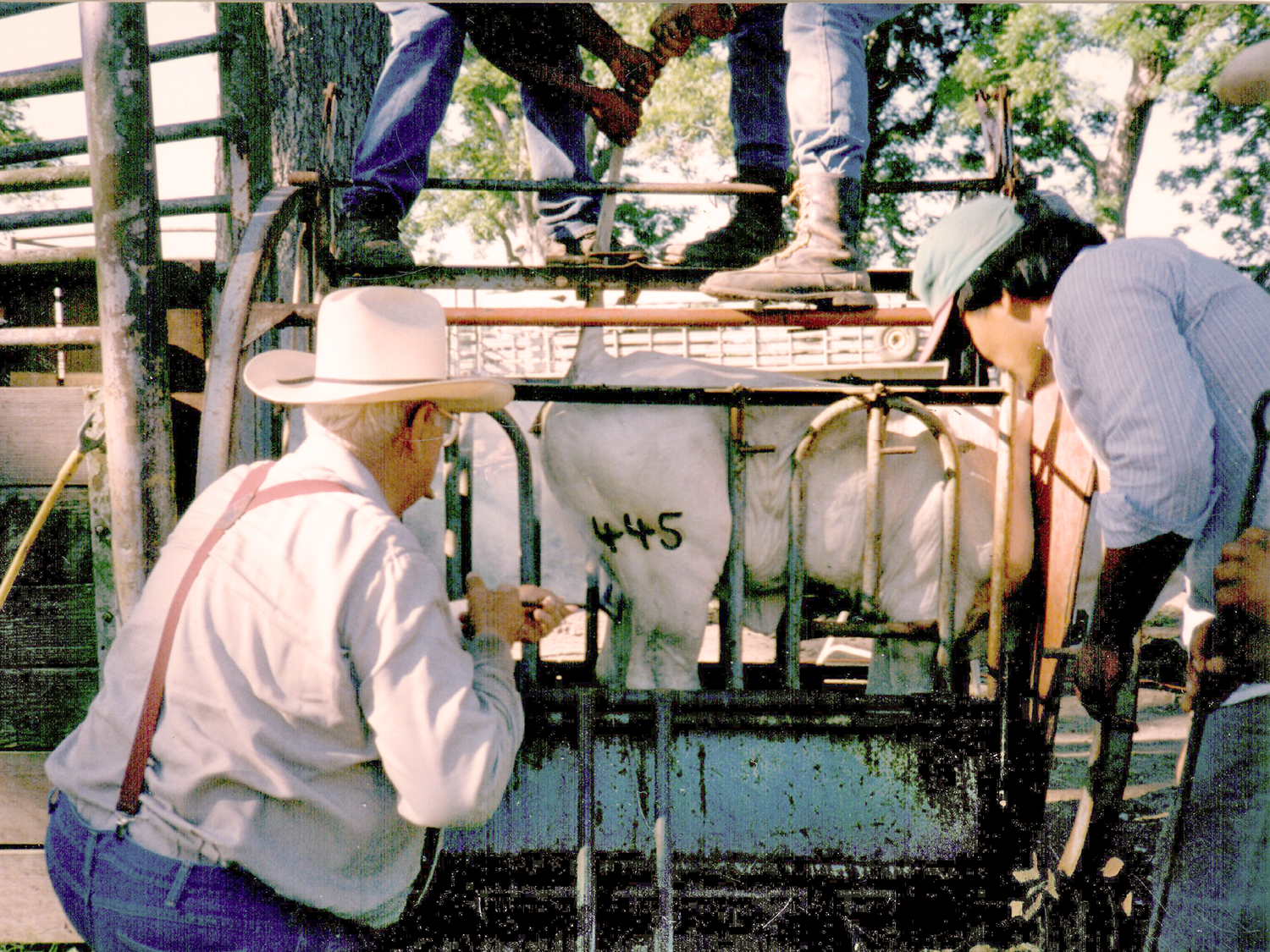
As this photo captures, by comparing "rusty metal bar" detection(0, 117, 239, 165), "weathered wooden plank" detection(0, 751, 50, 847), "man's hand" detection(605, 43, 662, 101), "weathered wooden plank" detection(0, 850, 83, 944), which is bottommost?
"weathered wooden plank" detection(0, 850, 83, 944)

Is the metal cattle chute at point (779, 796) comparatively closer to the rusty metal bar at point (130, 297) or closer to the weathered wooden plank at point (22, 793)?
the rusty metal bar at point (130, 297)

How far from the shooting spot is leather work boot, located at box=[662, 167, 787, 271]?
3.38 m

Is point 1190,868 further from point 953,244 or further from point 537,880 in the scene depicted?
A: point 537,880

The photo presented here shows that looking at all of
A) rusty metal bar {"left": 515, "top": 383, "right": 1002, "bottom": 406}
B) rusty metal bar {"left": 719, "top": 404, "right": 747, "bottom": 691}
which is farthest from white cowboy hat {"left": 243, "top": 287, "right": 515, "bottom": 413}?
rusty metal bar {"left": 719, "top": 404, "right": 747, "bottom": 691}

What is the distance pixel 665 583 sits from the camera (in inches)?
111

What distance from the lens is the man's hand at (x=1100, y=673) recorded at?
Result: 1870 mm

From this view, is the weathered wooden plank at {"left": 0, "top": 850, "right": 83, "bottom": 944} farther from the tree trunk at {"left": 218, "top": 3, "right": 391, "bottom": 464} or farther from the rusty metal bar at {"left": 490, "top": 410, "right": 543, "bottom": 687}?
the rusty metal bar at {"left": 490, "top": 410, "right": 543, "bottom": 687}

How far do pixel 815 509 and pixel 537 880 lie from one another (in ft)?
4.57

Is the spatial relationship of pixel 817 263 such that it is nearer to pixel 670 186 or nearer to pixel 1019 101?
pixel 670 186

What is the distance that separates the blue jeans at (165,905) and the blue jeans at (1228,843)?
1.79 m

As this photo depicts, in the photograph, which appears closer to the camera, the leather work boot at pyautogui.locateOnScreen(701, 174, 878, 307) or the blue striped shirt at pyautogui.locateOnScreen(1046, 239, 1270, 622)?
the blue striped shirt at pyautogui.locateOnScreen(1046, 239, 1270, 622)

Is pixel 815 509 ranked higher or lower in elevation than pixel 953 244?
lower

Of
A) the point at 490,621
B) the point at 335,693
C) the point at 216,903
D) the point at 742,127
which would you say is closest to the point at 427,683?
the point at 335,693

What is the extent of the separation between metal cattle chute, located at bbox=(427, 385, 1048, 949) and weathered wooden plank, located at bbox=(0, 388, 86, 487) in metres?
1.20
